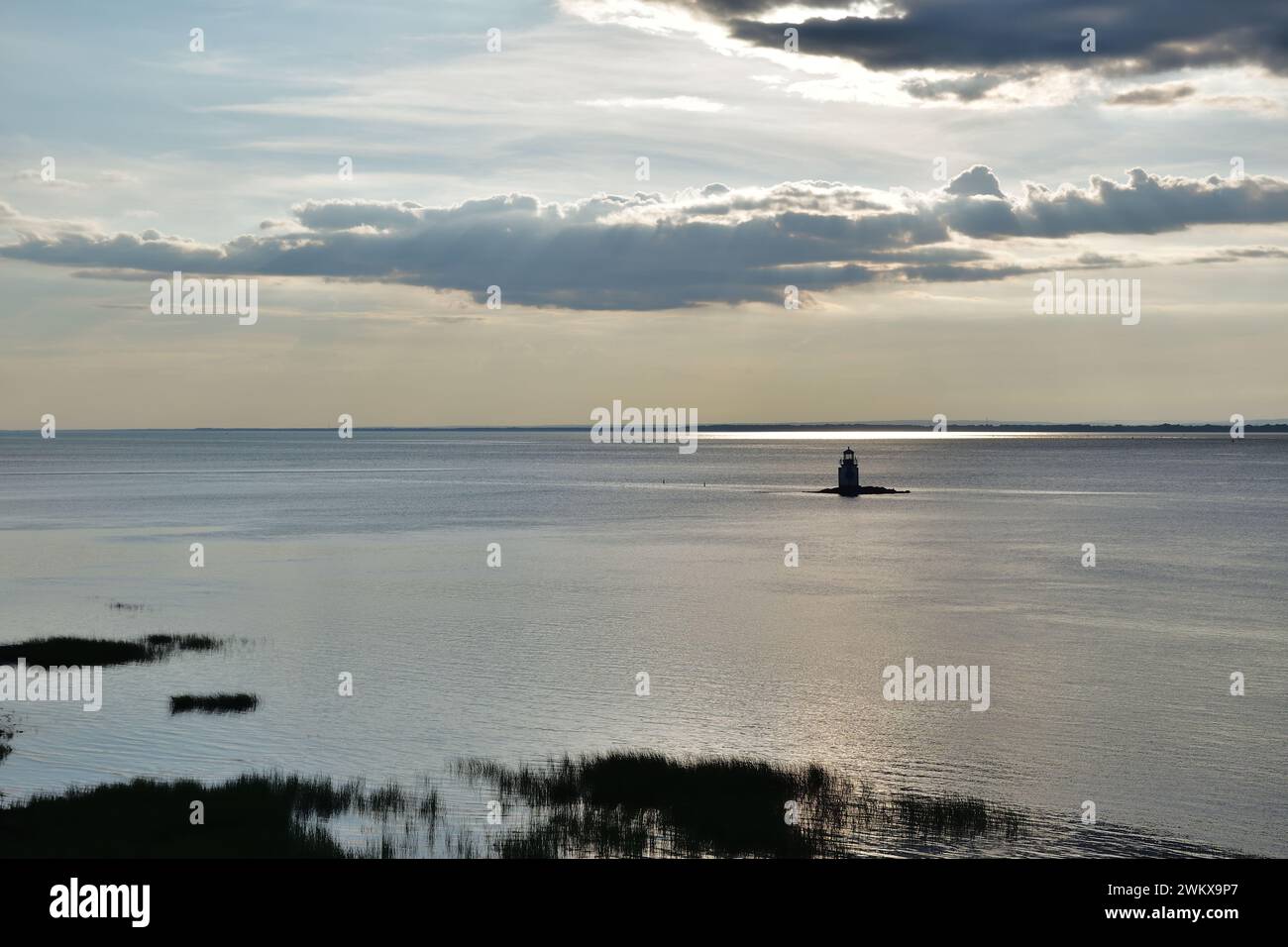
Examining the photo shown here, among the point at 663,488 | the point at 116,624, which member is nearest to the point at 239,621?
the point at 116,624

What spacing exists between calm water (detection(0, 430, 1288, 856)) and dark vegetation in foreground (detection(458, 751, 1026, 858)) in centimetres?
178

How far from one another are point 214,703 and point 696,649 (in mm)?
20397

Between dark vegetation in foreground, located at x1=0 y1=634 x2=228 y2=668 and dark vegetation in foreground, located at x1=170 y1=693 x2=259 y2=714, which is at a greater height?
dark vegetation in foreground, located at x1=0 y1=634 x2=228 y2=668

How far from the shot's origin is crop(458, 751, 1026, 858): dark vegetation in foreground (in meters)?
26.2

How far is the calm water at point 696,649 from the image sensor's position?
33.2m

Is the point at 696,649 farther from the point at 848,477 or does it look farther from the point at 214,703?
the point at 848,477

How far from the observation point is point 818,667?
48.0m

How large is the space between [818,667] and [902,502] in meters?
109
